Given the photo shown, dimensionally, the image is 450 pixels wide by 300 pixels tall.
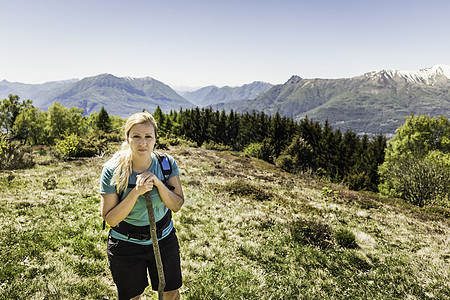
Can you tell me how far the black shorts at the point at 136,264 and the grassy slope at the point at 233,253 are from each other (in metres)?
2.07

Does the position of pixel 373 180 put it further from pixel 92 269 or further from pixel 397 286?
pixel 92 269

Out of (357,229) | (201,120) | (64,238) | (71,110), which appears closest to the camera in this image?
(64,238)

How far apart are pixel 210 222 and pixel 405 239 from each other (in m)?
8.57

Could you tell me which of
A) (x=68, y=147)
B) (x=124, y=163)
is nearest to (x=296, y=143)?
(x=68, y=147)

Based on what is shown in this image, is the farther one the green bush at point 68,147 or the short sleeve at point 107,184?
the green bush at point 68,147

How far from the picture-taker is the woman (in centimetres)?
242

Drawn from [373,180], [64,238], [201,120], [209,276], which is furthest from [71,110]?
[373,180]

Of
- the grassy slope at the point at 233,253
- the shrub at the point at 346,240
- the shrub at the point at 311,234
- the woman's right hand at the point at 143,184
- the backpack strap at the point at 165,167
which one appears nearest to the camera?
the woman's right hand at the point at 143,184

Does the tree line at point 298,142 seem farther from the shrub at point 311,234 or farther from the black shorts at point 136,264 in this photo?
the black shorts at point 136,264

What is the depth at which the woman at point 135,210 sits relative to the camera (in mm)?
2416

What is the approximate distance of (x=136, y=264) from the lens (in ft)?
8.77

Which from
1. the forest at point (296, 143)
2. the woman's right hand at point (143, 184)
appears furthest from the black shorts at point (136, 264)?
the forest at point (296, 143)

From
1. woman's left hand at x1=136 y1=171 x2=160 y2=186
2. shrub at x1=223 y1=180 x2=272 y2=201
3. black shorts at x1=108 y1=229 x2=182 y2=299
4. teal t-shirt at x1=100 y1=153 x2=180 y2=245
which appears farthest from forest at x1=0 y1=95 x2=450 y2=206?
shrub at x1=223 y1=180 x2=272 y2=201

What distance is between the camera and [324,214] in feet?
37.9
